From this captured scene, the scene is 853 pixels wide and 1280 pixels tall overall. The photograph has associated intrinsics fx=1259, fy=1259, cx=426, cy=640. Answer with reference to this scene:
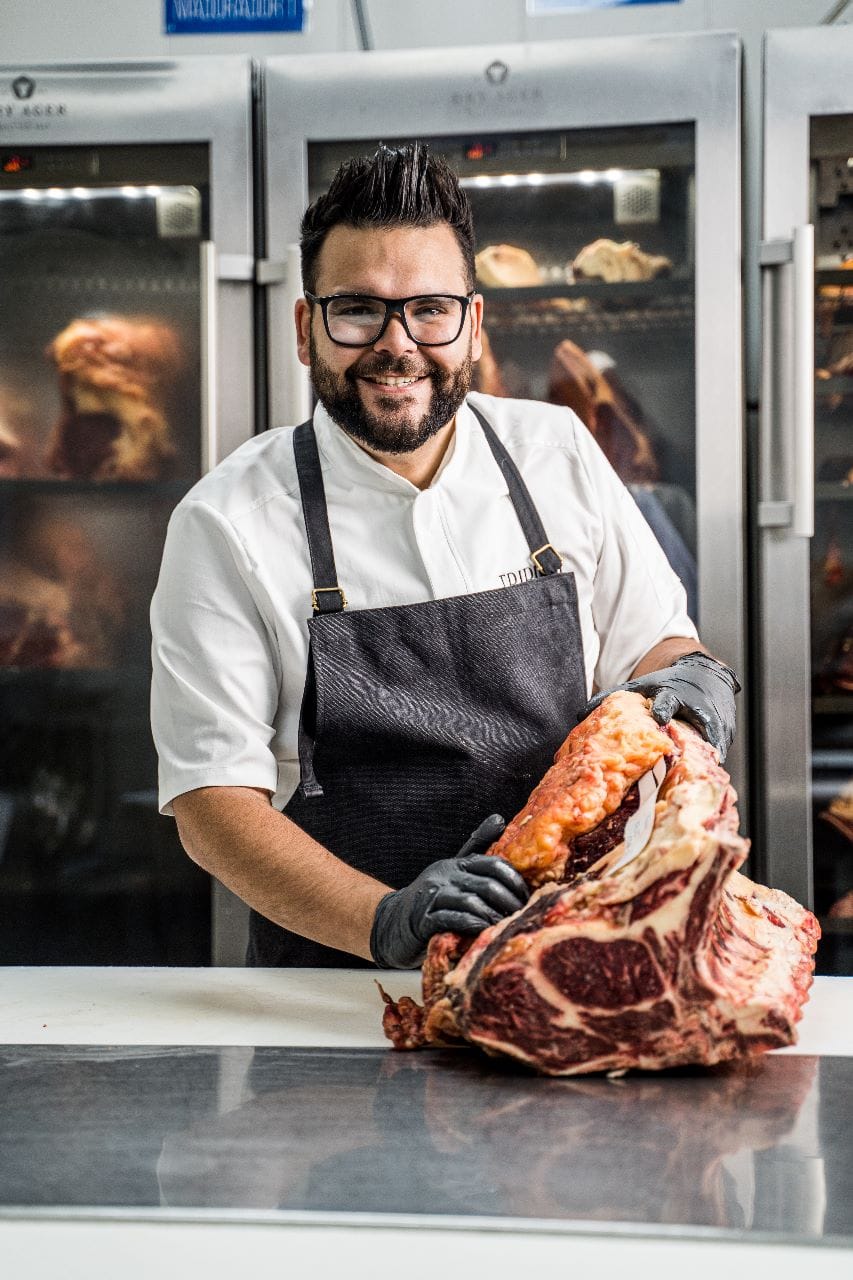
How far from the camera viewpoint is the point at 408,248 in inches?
70.5

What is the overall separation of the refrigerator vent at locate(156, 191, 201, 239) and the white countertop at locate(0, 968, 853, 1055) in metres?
1.81

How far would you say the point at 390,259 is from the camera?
179 cm

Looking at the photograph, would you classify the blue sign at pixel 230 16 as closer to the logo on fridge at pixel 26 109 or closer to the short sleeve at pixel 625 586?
the logo on fridge at pixel 26 109

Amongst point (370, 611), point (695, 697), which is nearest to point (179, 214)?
point (370, 611)

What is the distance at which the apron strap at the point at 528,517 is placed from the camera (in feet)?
6.49

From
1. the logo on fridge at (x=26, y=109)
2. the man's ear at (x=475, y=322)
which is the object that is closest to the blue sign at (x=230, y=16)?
the logo on fridge at (x=26, y=109)

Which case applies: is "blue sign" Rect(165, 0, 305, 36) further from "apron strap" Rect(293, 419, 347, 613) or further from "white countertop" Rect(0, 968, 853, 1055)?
"white countertop" Rect(0, 968, 853, 1055)

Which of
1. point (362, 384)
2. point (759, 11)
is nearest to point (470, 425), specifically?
point (362, 384)

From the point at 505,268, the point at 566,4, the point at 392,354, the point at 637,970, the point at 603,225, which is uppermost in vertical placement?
the point at 566,4

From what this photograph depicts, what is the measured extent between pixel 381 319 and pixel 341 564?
0.36m

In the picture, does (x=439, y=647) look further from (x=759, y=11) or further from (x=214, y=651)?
(x=759, y=11)

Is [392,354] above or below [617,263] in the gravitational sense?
below

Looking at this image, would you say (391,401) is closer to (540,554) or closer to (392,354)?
(392,354)

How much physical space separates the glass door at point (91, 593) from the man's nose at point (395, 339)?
120 centimetres
